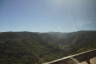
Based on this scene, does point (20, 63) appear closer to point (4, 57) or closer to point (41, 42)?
point (4, 57)

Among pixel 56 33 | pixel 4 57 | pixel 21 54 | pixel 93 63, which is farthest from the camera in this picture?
pixel 56 33

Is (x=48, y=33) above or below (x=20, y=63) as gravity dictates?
above

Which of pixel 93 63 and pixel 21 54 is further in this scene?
pixel 21 54

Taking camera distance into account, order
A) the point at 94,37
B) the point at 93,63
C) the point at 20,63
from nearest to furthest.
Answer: the point at 93,63 < the point at 20,63 < the point at 94,37

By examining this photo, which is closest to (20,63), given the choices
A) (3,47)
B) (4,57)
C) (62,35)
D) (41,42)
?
(4,57)

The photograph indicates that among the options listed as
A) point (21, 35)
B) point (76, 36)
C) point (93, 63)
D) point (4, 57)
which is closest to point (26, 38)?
point (21, 35)

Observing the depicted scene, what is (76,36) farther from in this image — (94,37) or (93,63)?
(93,63)
